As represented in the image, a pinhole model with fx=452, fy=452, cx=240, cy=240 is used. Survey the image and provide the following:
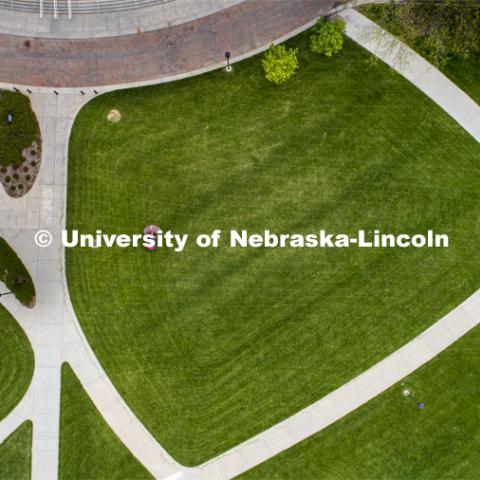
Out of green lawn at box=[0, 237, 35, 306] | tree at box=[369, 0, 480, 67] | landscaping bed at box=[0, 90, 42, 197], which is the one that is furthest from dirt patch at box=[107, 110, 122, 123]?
tree at box=[369, 0, 480, 67]

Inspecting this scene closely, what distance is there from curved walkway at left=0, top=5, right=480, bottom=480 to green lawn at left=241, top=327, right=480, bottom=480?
68 centimetres

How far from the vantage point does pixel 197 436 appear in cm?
2702

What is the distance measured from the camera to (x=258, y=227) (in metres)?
27.5

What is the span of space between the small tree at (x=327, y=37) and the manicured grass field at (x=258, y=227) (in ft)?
3.73

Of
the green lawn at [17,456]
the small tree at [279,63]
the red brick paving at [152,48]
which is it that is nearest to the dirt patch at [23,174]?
the red brick paving at [152,48]

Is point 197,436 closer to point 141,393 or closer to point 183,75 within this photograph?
point 141,393

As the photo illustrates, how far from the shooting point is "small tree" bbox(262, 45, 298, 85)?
26.0 metres

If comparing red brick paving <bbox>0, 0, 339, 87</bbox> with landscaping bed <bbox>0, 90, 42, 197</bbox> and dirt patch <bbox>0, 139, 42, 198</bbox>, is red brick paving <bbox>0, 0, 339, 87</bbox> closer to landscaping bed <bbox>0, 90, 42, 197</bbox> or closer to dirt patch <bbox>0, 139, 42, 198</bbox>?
landscaping bed <bbox>0, 90, 42, 197</bbox>

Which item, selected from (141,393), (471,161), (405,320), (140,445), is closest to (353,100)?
(471,161)

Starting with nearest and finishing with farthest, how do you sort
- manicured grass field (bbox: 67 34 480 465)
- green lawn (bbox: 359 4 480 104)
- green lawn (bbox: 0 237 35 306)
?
green lawn (bbox: 0 237 35 306) → manicured grass field (bbox: 67 34 480 465) → green lawn (bbox: 359 4 480 104)

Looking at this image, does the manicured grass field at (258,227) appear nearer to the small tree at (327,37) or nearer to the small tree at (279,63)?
the small tree at (327,37)

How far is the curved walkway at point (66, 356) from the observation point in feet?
88.5

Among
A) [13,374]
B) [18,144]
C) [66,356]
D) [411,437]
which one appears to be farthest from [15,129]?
[411,437]

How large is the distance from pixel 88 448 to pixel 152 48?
80.1ft
